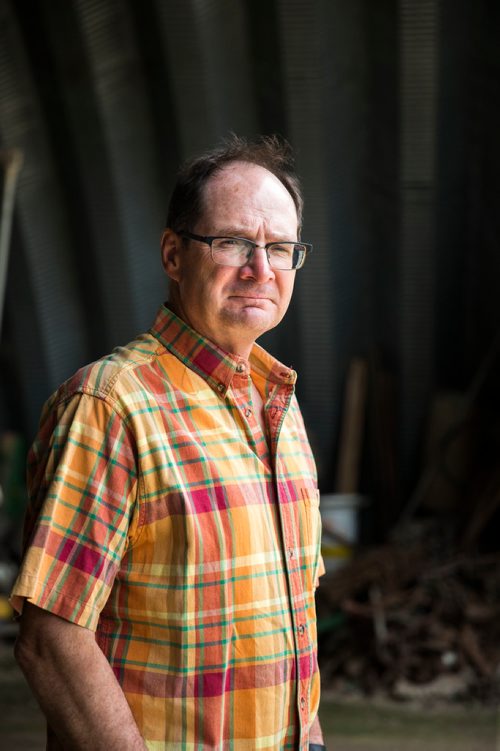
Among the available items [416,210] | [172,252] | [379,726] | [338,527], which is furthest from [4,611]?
[172,252]

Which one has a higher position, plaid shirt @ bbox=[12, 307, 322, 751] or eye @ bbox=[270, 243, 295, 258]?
eye @ bbox=[270, 243, 295, 258]

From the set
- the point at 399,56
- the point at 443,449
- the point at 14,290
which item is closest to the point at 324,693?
the point at 443,449

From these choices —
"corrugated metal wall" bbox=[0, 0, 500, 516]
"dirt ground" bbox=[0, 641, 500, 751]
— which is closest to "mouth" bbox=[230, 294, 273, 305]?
"dirt ground" bbox=[0, 641, 500, 751]

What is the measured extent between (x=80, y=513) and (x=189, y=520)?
0.20 metres

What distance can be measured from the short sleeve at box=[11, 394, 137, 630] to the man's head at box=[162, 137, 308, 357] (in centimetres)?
36

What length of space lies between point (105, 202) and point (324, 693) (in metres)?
3.64

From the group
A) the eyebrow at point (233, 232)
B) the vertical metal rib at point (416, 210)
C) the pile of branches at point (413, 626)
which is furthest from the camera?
the vertical metal rib at point (416, 210)

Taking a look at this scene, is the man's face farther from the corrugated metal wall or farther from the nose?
the corrugated metal wall

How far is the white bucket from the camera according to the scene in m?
6.77

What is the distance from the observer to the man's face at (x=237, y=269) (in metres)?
1.76

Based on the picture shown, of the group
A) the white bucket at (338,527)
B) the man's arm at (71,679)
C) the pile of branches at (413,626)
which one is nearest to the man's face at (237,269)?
the man's arm at (71,679)

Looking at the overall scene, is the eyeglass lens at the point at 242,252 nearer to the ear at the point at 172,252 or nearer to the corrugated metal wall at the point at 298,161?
the ear at the point at 172,252

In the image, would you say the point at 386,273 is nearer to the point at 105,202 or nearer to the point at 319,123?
the point at 319,123

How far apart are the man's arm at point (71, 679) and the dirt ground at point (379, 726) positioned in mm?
3428
